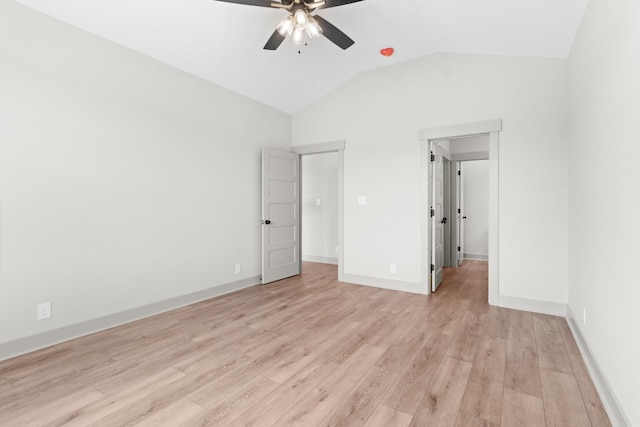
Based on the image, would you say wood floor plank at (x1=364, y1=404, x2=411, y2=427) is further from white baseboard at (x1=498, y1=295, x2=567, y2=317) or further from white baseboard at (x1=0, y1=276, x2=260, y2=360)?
white baseboard at (x1=0, y1=276, x2=260, y2=360)

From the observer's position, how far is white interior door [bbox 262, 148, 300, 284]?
4730 millimetres

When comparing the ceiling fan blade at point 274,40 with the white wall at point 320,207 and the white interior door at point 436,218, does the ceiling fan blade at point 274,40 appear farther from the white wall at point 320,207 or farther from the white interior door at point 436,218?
the white wall at point 320,207

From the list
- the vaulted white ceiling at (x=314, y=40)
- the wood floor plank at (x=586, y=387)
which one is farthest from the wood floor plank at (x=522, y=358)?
the vaulted white ceiling at (x=314, y=40)

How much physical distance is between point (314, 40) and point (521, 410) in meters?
3.98

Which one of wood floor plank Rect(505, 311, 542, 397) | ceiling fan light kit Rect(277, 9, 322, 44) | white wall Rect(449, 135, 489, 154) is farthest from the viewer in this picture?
white wall Rect(449, 135, 489, 154)

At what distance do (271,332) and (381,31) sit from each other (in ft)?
11.5

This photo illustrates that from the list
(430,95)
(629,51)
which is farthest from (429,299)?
(629,51)

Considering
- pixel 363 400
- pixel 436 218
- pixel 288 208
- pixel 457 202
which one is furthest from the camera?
pixel 457 202

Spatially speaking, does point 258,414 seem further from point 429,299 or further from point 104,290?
point 429,299

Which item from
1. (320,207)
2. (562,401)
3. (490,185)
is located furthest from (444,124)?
(320,207)

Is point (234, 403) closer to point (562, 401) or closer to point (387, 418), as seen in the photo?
point (387, 418)

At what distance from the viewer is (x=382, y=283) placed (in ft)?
14.8

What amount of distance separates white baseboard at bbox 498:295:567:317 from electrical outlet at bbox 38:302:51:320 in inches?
182

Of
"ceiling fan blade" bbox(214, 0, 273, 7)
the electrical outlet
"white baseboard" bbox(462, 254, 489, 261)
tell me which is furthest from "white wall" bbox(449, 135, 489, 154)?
the electrical outlet
